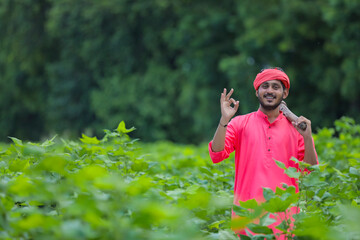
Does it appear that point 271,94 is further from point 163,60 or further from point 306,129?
point 163,60

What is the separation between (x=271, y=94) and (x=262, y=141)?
0.95 feet

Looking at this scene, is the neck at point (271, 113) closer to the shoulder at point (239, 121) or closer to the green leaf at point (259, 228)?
the shoulder at point (239, 121)

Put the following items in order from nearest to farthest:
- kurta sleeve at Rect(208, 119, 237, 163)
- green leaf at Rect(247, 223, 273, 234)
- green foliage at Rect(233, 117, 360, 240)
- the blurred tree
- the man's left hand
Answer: green foliage at Rect(233, 117, 360, 240) → green leaf at Rect(247, 223, 273, 234) → the man's left hand → kurta sleeve at Rect(208, 119, 237, 163) → the blurred tree

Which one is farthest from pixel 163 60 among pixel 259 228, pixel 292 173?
pixel 259 228

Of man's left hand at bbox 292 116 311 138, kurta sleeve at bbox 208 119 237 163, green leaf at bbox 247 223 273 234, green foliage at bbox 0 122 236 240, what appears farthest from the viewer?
kurta sleeve at bbox 208 119 237 163

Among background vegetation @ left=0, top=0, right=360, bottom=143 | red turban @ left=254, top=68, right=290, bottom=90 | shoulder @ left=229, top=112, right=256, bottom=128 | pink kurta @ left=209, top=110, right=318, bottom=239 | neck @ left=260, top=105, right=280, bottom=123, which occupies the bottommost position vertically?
pink kurta @ left=209, top=110, right=318, bottom=239

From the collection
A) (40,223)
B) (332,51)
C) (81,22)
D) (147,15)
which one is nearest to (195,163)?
(40,223)

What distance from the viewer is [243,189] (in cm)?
329

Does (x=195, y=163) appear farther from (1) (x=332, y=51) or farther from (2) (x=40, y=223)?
(1) (x=332, y=51)

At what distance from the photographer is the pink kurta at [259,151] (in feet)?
10.7

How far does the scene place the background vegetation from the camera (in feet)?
72.0

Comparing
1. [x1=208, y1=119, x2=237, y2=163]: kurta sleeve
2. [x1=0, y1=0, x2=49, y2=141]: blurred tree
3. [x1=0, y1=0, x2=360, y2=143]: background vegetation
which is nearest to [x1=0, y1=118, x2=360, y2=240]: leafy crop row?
[x1=208, y1=119, x2=237, y2=163]: kurta sleeve

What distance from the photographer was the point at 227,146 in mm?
3338

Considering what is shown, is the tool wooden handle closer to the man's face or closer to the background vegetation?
the man's face
